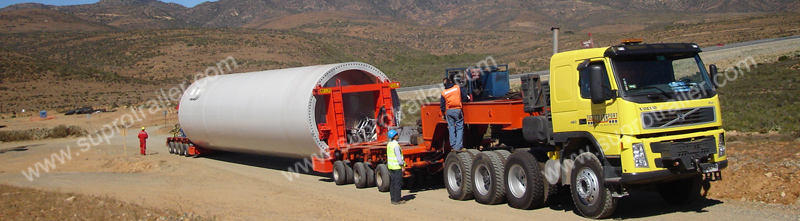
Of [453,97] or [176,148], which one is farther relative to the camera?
[176,148]

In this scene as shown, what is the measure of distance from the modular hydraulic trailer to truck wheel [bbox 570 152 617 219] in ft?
0.05

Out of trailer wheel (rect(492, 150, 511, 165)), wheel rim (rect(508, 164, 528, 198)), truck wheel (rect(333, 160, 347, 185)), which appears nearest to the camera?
wheel rim (rect(508, 164, 528, 198))

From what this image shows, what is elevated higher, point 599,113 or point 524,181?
point 599,113

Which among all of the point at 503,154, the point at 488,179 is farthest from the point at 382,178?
the point at 503,154

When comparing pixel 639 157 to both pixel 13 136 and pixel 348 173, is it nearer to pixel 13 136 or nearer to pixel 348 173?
pixel 348 173

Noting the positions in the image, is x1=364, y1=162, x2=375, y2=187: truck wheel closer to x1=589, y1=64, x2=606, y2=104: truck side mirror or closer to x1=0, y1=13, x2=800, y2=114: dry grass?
x1=589, y1=64, x2=606, y2=104: truck side mirror

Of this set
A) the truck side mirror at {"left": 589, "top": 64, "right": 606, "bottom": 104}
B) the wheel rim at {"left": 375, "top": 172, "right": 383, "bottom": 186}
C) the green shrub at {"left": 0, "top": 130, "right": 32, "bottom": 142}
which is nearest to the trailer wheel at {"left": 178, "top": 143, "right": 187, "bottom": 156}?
the wheel rim at {"left": 375, "top": 172, "right": 383, "bottom": 186}

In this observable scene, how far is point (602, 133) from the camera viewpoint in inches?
369

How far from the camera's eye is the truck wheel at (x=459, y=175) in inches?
484

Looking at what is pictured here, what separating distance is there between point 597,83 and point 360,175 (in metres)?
7.30

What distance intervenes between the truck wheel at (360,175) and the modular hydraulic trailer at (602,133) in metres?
2.59

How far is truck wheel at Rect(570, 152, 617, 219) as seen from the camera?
9430mm

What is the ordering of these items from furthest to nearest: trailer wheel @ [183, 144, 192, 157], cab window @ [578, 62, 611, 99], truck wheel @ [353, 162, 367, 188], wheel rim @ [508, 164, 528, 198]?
1. trailer wheel @ [183, 144, 192, 157]
2. truck wheel @ [353, 162, 367, 188]
3. wheel rim @ [508, 164, 528, 198]
4. cab window @ [578, 62, 611, 99]

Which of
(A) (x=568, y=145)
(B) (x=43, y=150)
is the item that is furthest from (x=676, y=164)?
(B) (x=43, y=150)
